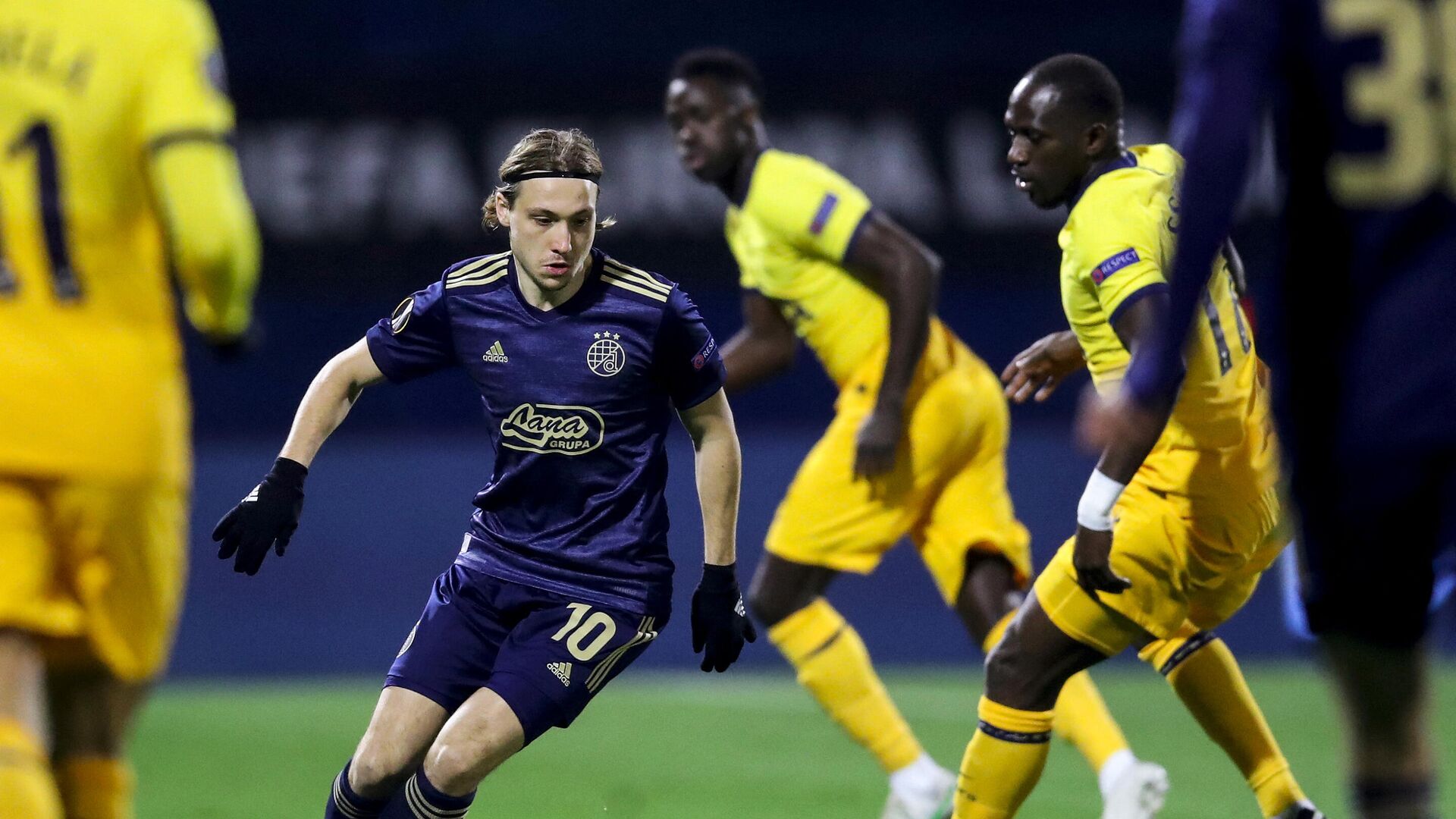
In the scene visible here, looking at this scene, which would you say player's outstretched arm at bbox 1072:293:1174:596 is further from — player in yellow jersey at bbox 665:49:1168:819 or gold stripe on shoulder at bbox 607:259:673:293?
player in yellow jersey at bbox 665:49:1168:819

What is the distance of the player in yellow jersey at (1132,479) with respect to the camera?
3.99 meters

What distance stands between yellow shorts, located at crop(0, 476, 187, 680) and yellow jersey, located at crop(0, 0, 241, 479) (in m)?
0.05

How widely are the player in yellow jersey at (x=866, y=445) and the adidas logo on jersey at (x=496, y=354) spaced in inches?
67.6

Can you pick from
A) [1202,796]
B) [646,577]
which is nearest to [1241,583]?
[646,577]

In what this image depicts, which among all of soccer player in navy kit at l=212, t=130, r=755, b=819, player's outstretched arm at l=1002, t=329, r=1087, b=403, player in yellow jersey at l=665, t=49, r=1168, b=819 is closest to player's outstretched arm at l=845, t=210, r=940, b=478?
player in yellow jersey at l=665, t=49, r=1168, b=819

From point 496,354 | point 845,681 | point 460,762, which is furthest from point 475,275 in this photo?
point 845,681

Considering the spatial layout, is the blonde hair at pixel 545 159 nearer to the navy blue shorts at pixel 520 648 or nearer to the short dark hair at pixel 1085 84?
the navy blue shorts at pixel 520 648

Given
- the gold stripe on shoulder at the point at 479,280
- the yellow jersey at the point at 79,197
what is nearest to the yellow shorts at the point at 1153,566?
the gold stripe on shoulder at the point at 479,280

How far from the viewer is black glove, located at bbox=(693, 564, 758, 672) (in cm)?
414

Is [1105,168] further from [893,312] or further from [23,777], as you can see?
[23,777]

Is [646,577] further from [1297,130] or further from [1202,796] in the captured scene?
[1202,796]

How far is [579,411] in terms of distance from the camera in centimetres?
411

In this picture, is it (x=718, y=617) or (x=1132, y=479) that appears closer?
(x=1132, y=479)

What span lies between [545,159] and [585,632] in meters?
1.03
